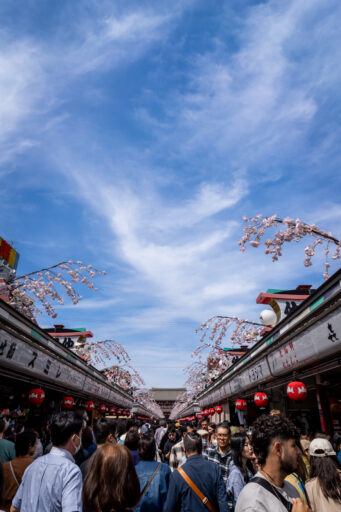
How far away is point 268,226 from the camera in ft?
30.5

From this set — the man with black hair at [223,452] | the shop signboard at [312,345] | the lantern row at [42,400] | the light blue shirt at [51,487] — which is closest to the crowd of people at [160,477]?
the light blue shirt at [51,487]

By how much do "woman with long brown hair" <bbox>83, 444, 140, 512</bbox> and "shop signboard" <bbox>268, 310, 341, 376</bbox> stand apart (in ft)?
13.5

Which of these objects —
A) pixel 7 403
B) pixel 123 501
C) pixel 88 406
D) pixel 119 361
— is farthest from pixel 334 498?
pixel 119 361

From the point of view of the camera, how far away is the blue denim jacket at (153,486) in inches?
148

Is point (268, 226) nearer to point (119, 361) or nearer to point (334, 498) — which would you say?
Answer: point (334, 498)

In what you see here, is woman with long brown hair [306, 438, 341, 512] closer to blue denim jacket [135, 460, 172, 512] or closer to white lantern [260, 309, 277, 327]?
blue denim jacket [135, 460, 172, 512]

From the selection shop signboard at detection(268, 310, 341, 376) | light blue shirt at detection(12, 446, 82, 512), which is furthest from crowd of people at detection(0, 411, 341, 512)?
shop signboard at detection(268, 310, 341, 376)

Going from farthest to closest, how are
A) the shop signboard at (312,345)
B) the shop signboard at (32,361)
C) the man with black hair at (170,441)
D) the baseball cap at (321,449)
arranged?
1. the man with black hair at (170,441)
2. the shop signboard at (32,361)
3. the shop signboard at (312,345)
4. the baseball cap at (321,449)

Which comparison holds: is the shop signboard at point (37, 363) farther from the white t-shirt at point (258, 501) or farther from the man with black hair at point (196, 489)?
the white t-shirt at point (258, 501)

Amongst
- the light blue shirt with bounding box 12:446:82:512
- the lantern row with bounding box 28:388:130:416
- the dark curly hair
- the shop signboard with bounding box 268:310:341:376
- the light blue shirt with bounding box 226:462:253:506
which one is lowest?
the light blue shirt with bounding box 226:462:253:506

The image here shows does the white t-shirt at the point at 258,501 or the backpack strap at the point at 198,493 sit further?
the backpack strap at the point at 198,493

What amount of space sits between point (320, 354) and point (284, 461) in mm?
4403

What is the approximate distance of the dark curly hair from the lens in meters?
2.46

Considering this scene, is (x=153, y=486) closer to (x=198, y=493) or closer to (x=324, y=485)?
(x=198, y=493)
